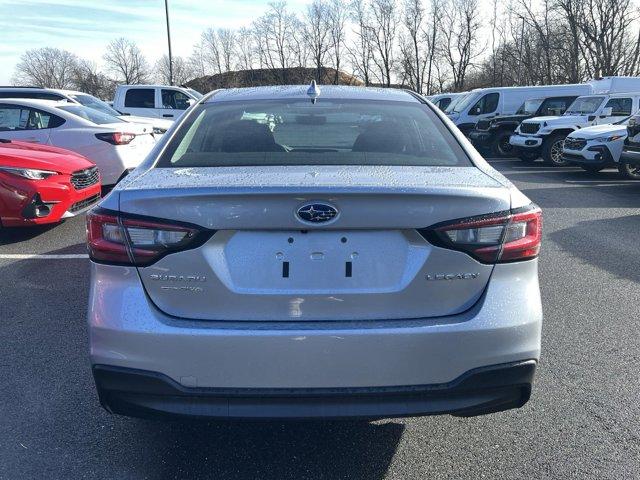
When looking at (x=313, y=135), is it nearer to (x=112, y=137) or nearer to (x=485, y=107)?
(x=112, y=137)

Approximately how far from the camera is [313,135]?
3.06m

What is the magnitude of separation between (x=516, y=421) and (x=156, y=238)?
1979 millimetres

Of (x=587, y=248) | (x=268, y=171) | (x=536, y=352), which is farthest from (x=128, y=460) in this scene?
(x=587, y=248)

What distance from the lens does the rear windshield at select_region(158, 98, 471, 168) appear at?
2592mm

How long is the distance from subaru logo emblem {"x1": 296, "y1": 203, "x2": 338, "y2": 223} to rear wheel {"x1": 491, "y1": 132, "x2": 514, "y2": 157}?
52.2ft

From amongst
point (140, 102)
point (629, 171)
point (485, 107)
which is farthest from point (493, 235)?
point (485, 107)

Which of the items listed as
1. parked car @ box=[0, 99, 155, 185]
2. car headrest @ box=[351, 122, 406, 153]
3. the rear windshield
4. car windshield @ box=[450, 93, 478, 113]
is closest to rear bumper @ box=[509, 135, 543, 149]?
car windshield @ box=[450, 93, 478, 113]

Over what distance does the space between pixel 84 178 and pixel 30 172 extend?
2.37 feet

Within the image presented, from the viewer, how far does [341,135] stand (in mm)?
3039

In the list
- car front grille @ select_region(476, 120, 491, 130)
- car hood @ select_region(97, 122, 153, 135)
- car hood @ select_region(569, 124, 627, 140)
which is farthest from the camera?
car front grille @ select_region(476, 120, 491, 130)

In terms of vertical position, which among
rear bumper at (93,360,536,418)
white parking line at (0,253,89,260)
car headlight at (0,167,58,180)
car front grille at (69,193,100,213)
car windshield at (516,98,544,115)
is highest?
car windshield at (516,98,544,115)

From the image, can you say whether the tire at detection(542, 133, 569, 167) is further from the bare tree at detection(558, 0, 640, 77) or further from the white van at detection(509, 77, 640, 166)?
the bare tree at detection(558, 0, 640, 77)

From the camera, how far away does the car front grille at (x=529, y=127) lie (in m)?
14.7

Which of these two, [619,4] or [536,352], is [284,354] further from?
[619,4]
